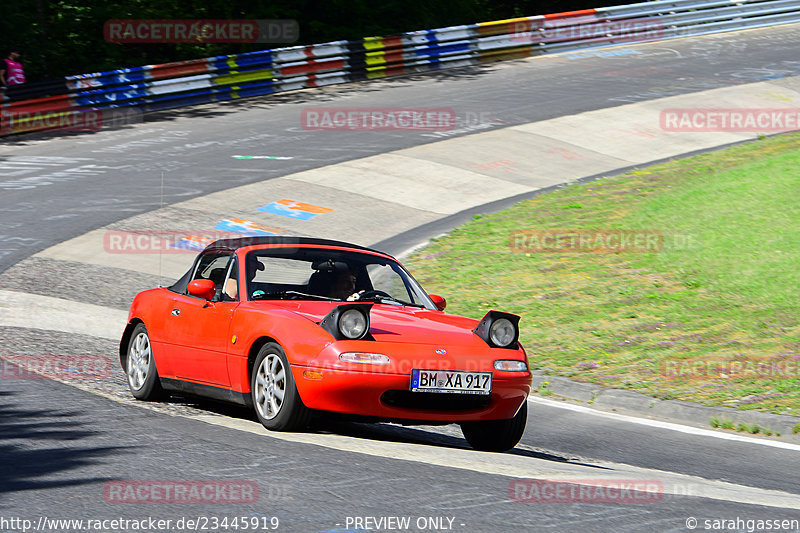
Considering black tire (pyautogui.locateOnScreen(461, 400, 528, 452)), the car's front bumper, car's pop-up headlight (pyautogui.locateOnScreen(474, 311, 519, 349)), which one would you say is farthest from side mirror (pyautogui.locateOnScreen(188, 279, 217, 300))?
black tire (pyautogui.locateOnScreen(461, 400, 528, 452))

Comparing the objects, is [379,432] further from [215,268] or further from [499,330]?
[215,268]

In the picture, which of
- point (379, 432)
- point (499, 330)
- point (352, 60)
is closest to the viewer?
point (499, 330)

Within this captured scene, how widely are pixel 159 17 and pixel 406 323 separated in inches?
969

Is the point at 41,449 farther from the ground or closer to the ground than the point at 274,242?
closer to the ground

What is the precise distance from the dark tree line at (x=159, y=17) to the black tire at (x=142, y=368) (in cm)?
1949

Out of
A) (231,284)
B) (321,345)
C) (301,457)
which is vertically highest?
(231,284)

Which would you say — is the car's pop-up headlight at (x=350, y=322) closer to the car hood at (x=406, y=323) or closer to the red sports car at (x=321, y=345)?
the red sports car at (x=321, y=345)

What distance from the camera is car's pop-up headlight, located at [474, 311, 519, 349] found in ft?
24.0

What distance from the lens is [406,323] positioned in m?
7.42

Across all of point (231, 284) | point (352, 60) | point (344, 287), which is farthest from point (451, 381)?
point (352, 60)

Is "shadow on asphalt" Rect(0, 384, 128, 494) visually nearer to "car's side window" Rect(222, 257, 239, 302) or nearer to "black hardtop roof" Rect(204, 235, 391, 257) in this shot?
"car's side window" Rect(222, 257, 239, 302)

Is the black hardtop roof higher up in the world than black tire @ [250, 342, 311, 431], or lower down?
higher up

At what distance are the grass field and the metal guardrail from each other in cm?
1057

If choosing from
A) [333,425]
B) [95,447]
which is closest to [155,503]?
[95,447]
